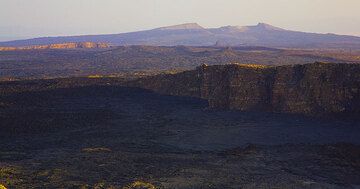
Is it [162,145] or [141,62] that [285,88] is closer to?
[162,145]

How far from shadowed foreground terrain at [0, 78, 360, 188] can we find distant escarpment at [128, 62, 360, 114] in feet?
4.05

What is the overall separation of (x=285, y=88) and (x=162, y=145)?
12664mm

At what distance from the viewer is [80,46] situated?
16362 cm

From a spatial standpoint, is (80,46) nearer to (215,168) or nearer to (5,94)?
(5,94)

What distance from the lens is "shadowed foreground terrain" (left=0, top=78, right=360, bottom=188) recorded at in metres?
17.5

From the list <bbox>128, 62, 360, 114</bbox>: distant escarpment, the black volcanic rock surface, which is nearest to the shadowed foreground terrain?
<bbox>128, 62, 360, 114</bbox>: distant escarpment

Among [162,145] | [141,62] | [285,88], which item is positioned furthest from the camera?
[141,62]

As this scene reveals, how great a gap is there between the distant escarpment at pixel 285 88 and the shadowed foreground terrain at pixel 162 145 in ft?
4.05

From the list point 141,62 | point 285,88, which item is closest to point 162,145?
point 285,88

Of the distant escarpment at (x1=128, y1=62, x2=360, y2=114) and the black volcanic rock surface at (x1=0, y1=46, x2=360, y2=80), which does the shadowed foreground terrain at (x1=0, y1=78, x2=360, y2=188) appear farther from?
the black volcanic rock surface at (x1=0, y1=46, x2=360, y2=80)

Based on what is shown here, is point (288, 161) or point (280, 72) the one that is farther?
point (280, 72)

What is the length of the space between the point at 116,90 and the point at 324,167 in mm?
24518

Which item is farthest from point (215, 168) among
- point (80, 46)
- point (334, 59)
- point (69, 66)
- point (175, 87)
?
point (80, 46)

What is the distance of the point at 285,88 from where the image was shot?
32.1m
